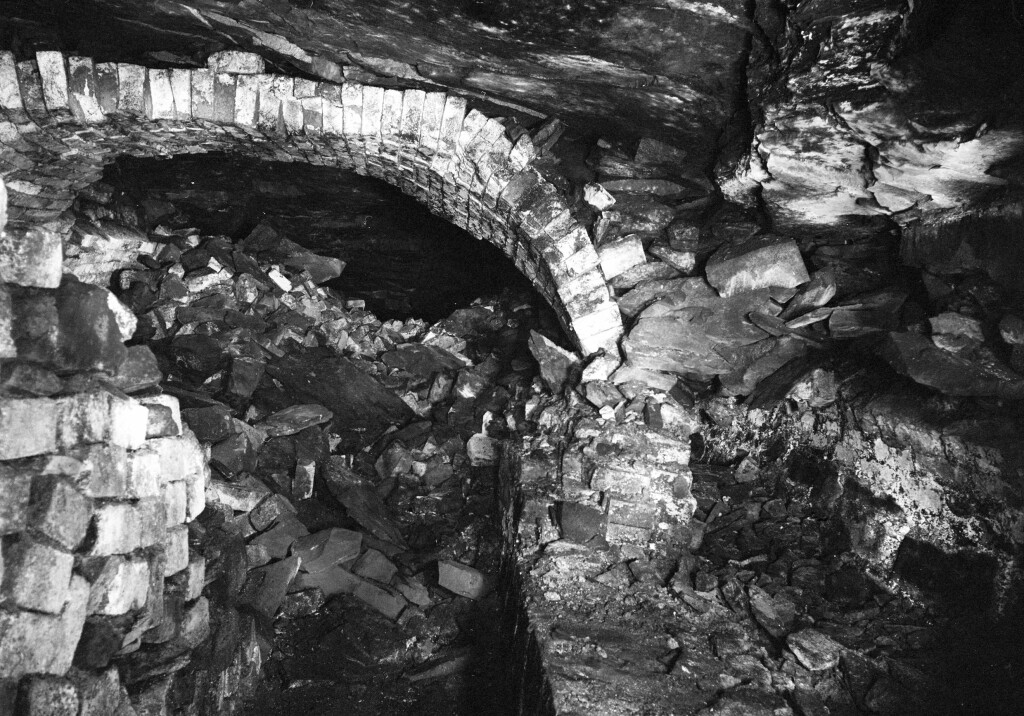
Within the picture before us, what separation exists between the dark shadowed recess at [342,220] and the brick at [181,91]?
1.55 metres

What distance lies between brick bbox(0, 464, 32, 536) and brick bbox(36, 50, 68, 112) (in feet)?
7.77

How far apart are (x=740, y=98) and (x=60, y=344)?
3097 millimetres

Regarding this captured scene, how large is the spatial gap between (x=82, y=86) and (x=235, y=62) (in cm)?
82

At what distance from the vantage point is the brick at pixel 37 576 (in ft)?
6.93

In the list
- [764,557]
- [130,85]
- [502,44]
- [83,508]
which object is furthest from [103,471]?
[764,557]

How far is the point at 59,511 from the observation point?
228cm

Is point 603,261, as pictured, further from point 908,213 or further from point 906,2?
point 906,2

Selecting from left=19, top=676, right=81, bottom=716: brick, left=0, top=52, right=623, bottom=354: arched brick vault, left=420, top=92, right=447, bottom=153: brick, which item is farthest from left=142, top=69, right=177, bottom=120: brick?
left=19, top=676, right=81, bottom=716: brick

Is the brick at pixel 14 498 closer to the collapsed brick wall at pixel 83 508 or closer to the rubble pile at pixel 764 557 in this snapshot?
the collapsed brick wall at pixel 83 508

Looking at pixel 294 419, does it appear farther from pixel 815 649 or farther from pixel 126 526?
pixel 815 649

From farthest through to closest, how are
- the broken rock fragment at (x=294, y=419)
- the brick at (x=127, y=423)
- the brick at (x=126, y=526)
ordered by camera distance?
1. the broken rock fragment at (x=294, y=419)
2. the brick at (x=127, y=423)
3. the brick at (x=126, y=526)

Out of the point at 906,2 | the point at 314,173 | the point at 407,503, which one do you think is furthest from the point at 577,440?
the point at 314,173

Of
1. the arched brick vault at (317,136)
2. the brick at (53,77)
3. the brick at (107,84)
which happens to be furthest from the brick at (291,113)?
the brick at (53,77)

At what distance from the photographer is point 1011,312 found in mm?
2779
